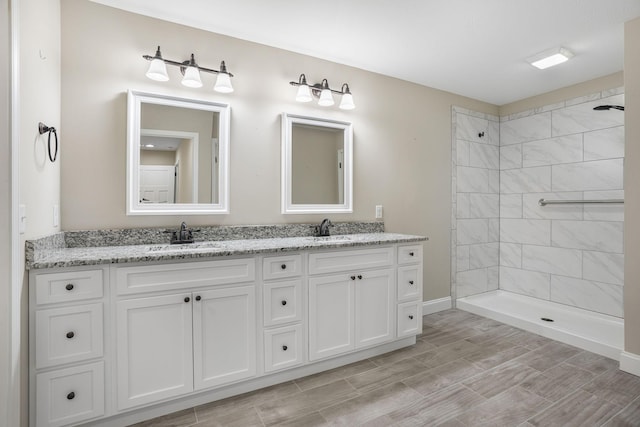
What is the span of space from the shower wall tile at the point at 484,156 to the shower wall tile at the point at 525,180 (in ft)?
0.62

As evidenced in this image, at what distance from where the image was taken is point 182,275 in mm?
1701

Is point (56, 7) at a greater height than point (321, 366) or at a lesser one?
greater

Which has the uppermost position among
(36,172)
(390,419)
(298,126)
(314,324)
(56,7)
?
(56,7)

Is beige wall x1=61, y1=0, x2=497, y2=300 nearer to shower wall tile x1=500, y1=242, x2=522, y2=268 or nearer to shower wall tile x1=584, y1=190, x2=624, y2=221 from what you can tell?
shower wall tile x1=500, y1=242, x2=522, y2=268

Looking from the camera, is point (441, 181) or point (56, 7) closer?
point (56, 7)

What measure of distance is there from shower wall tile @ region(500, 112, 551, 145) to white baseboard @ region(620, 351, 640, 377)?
2.26 metres

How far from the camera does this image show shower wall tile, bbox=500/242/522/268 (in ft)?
12.3

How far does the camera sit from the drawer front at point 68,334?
1430mm

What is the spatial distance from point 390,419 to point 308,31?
2.58m

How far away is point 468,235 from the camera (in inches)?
142

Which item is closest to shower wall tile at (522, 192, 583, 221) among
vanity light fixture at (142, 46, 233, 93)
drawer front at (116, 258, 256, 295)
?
drawer front at (116, 258, 256, 295)

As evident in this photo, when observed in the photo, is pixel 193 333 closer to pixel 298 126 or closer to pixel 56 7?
pixel 298 126

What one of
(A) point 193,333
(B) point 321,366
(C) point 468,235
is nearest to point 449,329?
(C) point 468,235

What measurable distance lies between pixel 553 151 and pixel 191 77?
363cm
